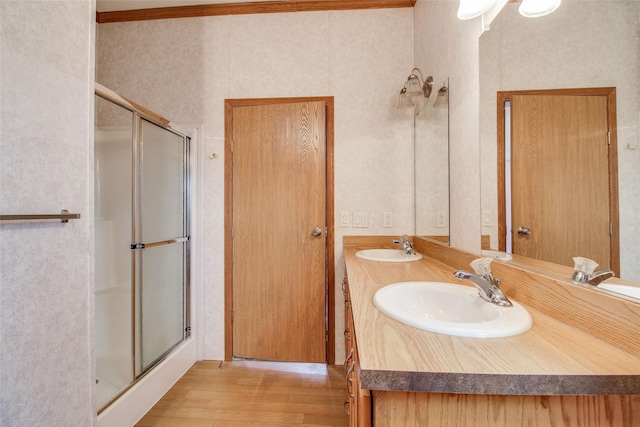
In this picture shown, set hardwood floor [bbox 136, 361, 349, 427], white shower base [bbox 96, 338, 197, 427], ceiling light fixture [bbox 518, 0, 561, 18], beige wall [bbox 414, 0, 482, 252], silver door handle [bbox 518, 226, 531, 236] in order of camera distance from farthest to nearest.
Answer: hardwood floor [bbox 136, 361, 349, 427]
white shower base [bbox 96, 338, 197, 427]
beige wall [bbox 414, 0, 482, 252]
silver door handle [bbox 518, 226, 531, 236]
ceiling light fixture [bbox 518, 0, 561, 18]

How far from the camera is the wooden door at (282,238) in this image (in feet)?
6.17

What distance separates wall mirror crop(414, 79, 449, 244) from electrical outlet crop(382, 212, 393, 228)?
0.19m

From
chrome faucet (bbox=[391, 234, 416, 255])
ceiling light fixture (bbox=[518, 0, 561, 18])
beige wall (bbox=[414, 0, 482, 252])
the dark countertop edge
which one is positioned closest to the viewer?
the dark countertop edge

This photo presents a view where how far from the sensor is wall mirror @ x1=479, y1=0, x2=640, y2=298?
54 centimetres

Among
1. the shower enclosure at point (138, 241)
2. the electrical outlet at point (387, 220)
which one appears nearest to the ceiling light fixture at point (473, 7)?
the electrical outlet at point (387, 220)

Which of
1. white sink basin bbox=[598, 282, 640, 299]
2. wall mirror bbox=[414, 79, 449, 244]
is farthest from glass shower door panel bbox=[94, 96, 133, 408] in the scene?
white sink basin bbox=[598, 282, 640, 299]

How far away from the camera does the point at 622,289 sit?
553 mm

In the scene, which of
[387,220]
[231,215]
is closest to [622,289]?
[387,220]

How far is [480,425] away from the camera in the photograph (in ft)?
1.46

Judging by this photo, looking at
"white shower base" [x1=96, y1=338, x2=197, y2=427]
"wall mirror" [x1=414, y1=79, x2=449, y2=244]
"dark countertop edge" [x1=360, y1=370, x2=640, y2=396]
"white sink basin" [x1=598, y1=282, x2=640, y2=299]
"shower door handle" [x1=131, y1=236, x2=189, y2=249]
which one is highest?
"wall mirror" [x1=414, y1=79, x2=449, y2=244]

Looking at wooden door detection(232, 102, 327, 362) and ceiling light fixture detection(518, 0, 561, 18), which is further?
wooden door detection(232, 102, 327, 362)

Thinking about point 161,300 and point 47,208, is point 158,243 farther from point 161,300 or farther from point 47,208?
point 47,208

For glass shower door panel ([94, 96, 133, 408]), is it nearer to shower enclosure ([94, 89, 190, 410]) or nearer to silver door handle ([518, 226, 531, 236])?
shower enclosure ([94, 89, 190, 410])

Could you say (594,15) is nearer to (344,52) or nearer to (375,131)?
(375,131)
